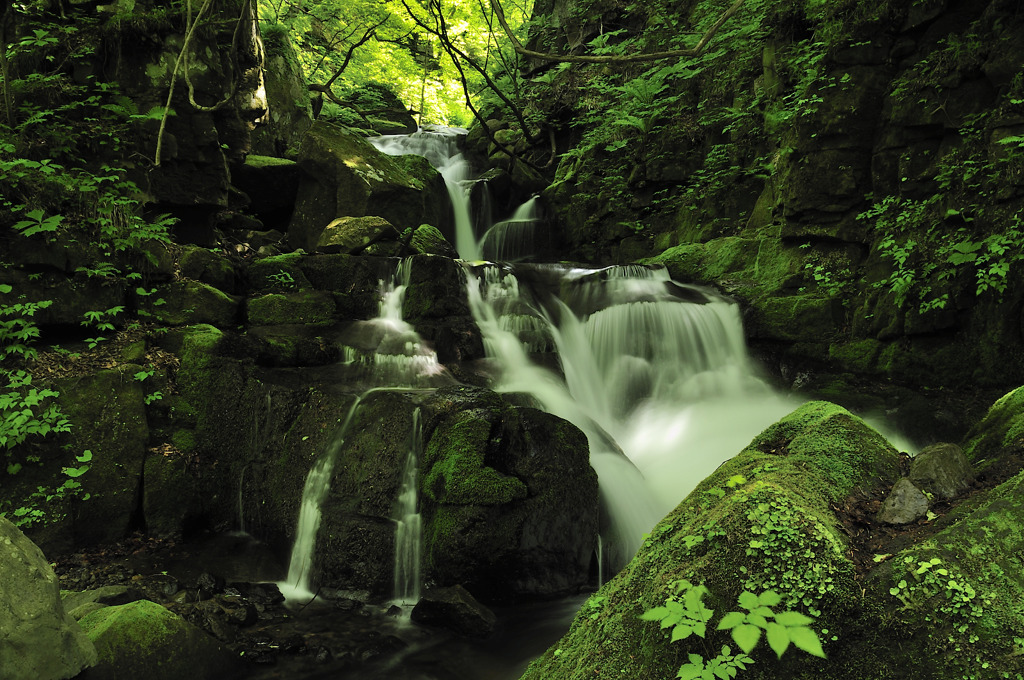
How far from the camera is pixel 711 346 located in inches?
338

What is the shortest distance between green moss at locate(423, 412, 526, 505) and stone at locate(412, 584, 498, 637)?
73cm

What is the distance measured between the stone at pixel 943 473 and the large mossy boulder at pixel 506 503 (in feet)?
9.76

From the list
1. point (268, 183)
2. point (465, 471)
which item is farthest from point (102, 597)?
point (268, 183)

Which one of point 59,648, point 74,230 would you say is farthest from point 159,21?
point 59,648

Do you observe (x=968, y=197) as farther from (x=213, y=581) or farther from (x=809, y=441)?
(x=213, y=581)

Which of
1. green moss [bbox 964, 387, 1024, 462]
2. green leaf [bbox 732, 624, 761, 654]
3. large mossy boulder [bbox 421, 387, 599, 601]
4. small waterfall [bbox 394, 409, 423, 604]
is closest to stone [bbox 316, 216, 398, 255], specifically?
large mossy boulder [bbox 421, 387, 599, 601]

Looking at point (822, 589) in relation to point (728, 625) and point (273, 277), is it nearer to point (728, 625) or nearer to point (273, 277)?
point (728, 625)

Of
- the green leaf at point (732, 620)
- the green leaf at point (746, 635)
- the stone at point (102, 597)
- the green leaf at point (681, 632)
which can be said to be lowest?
the stone at point (102, 597)

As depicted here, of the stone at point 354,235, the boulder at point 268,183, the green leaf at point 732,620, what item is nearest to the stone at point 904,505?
Result: the green leaf at point 732,620

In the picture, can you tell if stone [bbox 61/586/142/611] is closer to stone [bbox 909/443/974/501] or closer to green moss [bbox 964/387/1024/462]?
stone [bbox 909/443/974/501]

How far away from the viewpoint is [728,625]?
1.66 metres

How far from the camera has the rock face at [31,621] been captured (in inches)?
109

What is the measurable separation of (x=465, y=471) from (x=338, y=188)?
7.75 m

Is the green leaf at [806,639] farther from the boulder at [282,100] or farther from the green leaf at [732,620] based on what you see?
the boulder at [282,100]
